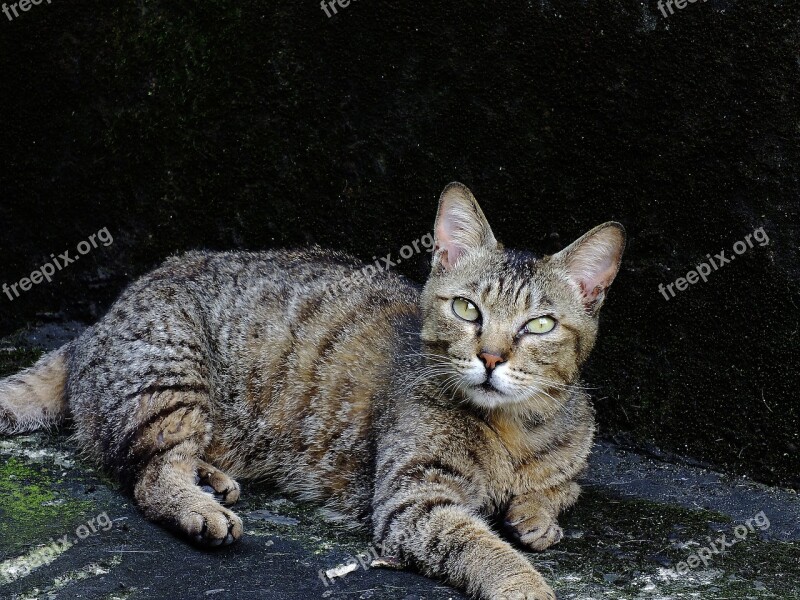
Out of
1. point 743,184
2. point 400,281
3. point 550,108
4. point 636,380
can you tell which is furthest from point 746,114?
point 400,281

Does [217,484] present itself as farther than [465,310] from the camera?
Yes

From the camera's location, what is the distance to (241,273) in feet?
20.7

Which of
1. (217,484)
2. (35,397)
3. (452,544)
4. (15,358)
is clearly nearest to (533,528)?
(452,544)

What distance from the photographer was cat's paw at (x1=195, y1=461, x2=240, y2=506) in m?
5.53

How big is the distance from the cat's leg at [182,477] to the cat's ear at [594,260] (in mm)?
2163

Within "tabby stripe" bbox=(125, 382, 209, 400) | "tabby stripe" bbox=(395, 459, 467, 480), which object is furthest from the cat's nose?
"tabby stripe" bbox=(125, 382, 209, 400)

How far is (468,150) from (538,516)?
2.40m

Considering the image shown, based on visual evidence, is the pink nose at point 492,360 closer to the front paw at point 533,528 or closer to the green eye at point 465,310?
the green eye at point 465,310

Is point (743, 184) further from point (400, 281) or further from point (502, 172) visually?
point (400, 281)

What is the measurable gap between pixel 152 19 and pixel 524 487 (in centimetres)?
408

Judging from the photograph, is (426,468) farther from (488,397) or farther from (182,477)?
(182,477)

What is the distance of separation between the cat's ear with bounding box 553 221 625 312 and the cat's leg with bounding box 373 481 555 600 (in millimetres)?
1284

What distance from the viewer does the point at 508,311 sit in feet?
16.9

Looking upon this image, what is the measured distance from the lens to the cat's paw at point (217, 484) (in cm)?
553
